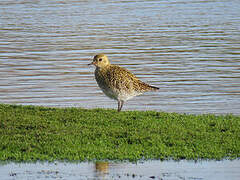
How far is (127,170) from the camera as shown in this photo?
9.31 meters

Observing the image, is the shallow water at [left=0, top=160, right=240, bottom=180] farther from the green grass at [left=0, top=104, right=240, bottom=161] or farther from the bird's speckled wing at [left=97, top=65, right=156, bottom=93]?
the bird's speckled wing at [left=97, top=65, right=156, bottom=93]

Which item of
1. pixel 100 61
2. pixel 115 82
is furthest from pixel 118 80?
pixel 100 61

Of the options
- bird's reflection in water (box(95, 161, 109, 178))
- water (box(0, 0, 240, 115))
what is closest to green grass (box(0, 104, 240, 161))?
bird's reflection in water (box(95, 161, 109, 178))

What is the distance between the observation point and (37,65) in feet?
77.3

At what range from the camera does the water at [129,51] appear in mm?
18172

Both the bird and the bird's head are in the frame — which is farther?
the bird's head

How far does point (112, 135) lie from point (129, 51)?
15.4 meters

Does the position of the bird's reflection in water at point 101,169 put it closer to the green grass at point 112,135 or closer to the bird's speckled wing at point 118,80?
the green grass at point 112,135

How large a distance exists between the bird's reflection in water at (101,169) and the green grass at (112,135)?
0.80 feet

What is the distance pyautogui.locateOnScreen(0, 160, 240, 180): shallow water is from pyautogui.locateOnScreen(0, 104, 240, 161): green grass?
11.2 inches

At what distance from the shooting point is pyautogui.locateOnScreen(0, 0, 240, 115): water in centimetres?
1817

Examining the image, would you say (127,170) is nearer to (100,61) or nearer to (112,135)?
(112,135)

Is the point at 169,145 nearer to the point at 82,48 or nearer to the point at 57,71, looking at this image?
the point at 57,71

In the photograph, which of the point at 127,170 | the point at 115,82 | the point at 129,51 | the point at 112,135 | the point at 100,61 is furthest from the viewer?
the point at 129,51
